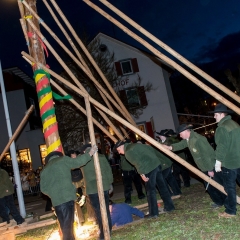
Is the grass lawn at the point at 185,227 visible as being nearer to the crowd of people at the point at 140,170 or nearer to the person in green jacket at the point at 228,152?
the crowd of people at the point at 140,170

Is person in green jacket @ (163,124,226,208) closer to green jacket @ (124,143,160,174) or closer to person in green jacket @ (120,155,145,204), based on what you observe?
green jacket @ (124,143,160,174)

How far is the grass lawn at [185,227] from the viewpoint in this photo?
17.4ft

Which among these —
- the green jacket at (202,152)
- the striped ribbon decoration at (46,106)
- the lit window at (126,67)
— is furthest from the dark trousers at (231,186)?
the lit window at (126,67)

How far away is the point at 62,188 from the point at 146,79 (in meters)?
19.7

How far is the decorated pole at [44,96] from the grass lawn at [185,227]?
2.18 meters

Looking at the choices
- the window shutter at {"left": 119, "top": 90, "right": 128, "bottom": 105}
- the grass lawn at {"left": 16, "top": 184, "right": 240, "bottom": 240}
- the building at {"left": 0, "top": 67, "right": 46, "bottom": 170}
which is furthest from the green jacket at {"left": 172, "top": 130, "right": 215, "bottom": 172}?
the building at {"left": 0, "top": 67, "right": 46, "bottom": 170}

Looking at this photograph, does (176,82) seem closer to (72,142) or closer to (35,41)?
(72,142)

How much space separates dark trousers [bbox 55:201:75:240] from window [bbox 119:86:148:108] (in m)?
15.4

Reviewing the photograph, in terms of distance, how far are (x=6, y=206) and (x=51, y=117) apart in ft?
13.0

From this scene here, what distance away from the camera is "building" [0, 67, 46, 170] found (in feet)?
83.3

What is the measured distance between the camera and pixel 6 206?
9.36 meters

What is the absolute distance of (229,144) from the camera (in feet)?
18.8

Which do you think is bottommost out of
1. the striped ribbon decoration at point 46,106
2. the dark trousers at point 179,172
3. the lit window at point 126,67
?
the dark trousers at point 179,172

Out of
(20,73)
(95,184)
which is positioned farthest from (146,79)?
(95,184)
